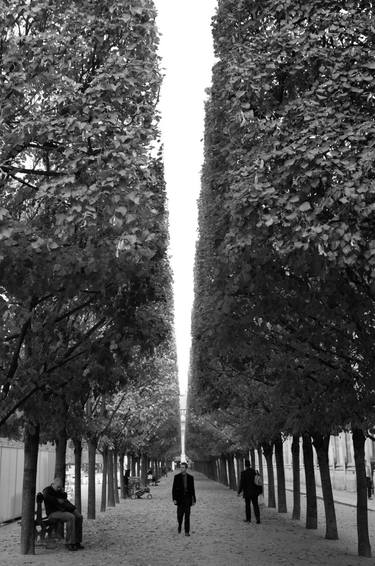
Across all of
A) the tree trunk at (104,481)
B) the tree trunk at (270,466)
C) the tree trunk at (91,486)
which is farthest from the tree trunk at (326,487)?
the tree trunk at (104,481)

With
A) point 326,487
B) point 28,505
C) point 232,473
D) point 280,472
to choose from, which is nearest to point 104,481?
point 280,472

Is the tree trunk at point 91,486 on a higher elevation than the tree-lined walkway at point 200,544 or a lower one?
higher

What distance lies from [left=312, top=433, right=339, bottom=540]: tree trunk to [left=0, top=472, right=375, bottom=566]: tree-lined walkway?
366 millimetres

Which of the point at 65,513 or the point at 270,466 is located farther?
the point at 270,466

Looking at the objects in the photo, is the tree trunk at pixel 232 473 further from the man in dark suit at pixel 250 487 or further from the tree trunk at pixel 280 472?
the man in dark suit at pixel 250 487

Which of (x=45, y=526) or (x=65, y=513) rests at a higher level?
(x=65, y=513)

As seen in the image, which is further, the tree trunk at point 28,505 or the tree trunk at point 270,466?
the tree trunk at point 270,466

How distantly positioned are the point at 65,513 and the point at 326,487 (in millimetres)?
6078

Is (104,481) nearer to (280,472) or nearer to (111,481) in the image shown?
(111,481)

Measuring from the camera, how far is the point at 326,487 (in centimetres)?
1634

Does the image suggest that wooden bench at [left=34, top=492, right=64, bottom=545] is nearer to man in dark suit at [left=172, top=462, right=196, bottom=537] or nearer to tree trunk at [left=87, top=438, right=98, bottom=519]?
man in dark suit at [left=172, top=462, right=196, bottom=537]

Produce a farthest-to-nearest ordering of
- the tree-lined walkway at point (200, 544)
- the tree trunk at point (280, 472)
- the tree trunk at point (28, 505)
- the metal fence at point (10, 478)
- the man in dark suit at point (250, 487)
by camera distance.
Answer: the tree trunk at point (280, 472) → the metal fence at point (10, 478) → the man in dark suit at point (250, 487) → the tree trunk at point (28, 505) → the tree-lined walkway at point (200, 544)

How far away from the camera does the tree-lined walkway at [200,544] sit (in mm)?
13258

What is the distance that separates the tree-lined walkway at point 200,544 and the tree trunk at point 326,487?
0.37 metres
